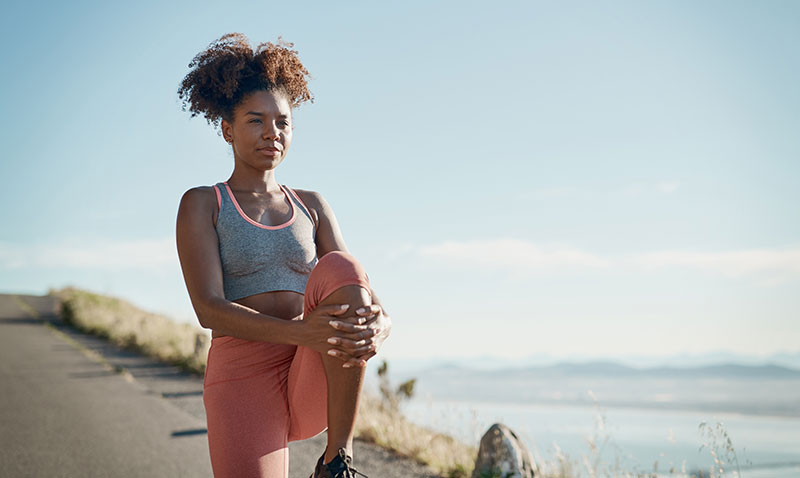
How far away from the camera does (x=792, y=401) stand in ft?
55.9

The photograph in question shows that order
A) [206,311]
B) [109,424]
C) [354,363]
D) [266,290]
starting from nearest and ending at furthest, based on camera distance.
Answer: [354,363], [206,311], [266,290], [109,424]

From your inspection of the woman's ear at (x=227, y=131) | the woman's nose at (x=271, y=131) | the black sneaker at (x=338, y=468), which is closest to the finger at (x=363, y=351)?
the black sneaker at (x=338, y=468)

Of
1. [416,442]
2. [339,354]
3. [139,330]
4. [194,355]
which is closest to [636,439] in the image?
[416,442]

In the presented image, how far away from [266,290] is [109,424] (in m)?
5.59

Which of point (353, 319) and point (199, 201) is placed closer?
point (353, 319)

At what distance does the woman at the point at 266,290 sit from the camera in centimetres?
205

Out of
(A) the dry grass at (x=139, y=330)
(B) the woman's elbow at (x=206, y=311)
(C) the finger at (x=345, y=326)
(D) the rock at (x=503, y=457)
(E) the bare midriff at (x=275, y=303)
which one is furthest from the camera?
(A) the dry grass at (x=139, y=330)

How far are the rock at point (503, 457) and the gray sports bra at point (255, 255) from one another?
247 cm

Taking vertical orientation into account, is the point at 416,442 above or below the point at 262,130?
below

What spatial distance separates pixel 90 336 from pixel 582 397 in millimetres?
15738

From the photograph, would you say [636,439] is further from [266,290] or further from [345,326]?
[345,326]

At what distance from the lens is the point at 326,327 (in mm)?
1978

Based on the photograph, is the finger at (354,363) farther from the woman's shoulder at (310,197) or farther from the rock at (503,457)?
the rock at (503,457)

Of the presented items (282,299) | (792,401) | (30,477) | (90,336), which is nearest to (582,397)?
(792,401)
